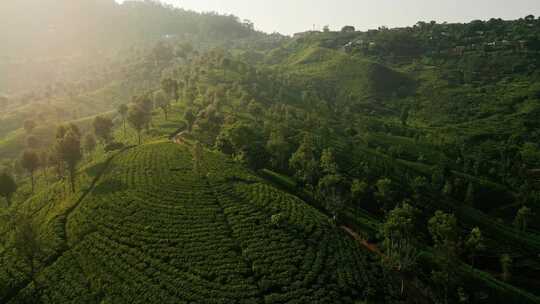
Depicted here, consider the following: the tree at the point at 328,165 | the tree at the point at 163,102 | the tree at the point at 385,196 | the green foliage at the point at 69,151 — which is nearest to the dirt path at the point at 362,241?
the tree at the point at 385,196

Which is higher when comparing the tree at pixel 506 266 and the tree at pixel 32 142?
the tree at pixel 32 142

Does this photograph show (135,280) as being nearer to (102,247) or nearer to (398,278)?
(102,247)

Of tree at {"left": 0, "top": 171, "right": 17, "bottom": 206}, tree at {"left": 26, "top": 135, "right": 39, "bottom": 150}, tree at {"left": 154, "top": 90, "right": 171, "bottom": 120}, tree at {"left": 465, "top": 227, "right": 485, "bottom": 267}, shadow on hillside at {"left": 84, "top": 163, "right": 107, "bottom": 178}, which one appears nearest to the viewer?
tree at {"left": 465, "top": 227, "right": 485, "bottom": 267}

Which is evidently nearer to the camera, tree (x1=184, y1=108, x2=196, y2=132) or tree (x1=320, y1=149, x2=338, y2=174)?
tree (x1=320, y1=149, x2=338, y2=174)

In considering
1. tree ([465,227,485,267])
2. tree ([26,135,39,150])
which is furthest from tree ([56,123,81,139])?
tree ([465,227,485,267])

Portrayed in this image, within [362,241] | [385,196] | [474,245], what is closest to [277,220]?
[362,241]

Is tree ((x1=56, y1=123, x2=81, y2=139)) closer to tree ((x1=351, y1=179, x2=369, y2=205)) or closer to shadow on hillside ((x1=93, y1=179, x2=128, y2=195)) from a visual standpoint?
shadow on hillside ((x1=93, y1=179, x2=128, y2=195))

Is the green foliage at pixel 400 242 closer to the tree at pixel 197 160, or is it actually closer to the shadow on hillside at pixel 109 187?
the tree at pixel 197 160
